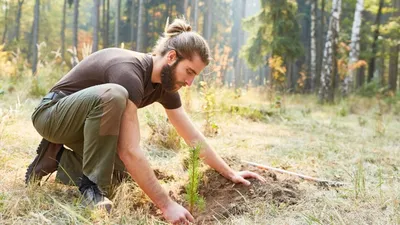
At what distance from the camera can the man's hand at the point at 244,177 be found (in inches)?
98.2

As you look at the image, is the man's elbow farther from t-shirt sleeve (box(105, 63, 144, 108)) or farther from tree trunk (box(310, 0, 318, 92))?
tree trunk (box(310, 0, 318, 92))

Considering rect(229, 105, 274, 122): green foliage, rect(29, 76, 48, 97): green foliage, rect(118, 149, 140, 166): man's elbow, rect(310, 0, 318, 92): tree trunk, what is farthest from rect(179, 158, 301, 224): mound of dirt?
rect(310, 0, 318, 92): tree trunk

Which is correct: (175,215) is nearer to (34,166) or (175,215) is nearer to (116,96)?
(116,96)

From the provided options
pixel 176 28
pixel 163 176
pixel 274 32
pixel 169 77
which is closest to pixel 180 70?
pixel 169 77

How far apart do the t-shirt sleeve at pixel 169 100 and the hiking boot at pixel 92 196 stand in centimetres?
69

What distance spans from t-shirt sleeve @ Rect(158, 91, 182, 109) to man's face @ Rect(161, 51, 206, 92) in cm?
23

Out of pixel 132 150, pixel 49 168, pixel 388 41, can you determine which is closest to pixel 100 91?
pixel 132 150

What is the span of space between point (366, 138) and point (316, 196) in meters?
2.89

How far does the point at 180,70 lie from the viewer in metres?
2.21

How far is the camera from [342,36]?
54.0ft

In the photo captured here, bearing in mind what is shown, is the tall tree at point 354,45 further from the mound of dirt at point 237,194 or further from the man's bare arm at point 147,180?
the man's bare arm at point 147,180

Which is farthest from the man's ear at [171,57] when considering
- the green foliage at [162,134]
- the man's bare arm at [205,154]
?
the green foliage at [162,134]

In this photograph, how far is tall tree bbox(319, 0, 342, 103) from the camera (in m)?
9.91

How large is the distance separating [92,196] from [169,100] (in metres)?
0.79
